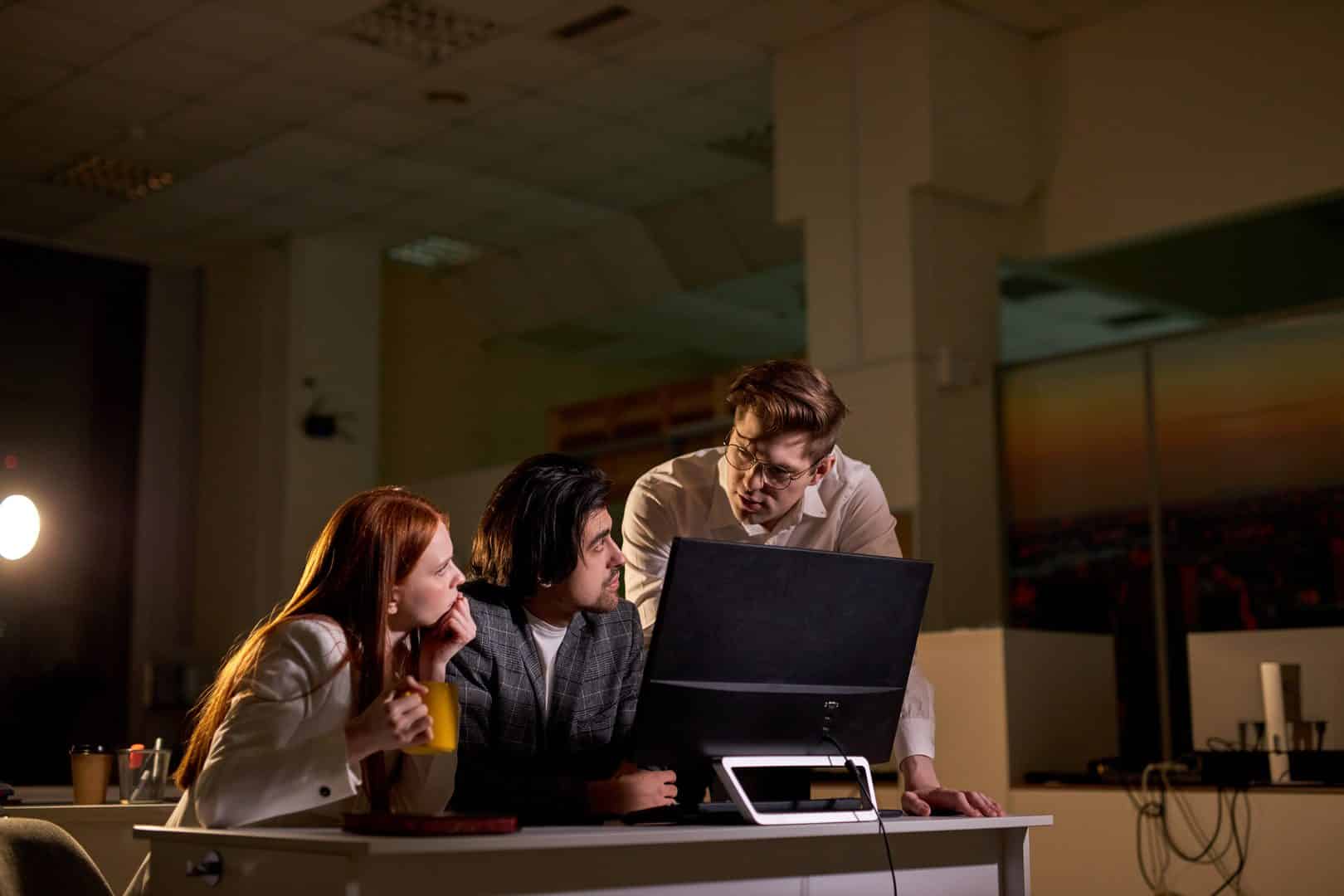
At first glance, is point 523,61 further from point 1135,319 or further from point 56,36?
point 1135,319

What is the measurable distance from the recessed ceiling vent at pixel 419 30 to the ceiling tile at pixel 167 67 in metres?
0.70

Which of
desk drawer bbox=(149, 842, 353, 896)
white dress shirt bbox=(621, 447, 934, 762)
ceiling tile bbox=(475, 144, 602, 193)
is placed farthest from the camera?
ceiling tile bbox=(475, 144, 602, 193)

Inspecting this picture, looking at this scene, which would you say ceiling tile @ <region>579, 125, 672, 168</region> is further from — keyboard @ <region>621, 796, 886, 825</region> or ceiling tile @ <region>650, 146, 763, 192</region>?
keyboard @ <region>621, 796, 886, 825</region>

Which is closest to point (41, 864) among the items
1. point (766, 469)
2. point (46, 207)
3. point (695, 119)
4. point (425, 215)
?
point (766, 469)

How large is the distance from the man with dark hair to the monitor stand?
26 centimetres

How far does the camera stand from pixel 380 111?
7117 millimetres

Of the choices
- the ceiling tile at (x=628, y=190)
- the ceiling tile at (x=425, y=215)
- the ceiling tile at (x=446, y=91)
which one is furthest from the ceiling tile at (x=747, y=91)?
the ceiling tile at (x=425, y=215)

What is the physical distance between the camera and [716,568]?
1.89m

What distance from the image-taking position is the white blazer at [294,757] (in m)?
1.79

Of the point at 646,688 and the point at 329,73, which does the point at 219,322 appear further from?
the point at 646,688

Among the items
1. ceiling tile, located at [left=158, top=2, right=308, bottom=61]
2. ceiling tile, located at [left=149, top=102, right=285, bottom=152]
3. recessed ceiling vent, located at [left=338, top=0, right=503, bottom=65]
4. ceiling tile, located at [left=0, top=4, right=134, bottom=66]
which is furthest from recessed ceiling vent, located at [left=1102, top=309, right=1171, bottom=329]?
ceiling tile, located at [left=0, top=4, right=134, bottom=66]

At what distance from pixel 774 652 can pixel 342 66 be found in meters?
5.27

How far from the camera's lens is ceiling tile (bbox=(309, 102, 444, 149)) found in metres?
7.12

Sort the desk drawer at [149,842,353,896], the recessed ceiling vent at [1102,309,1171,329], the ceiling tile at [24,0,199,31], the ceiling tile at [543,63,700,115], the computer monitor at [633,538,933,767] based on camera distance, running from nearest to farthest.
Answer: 1. the desk drawer at [149,842,353,896]
2. the computer monitor at [633,538,933,767]
3. the ceiling tile at [24,0,199,31]
4. the ceiling tile at [543,63,700,115]
5. the recessed ceiling vent at [1102,309,1171,329]
